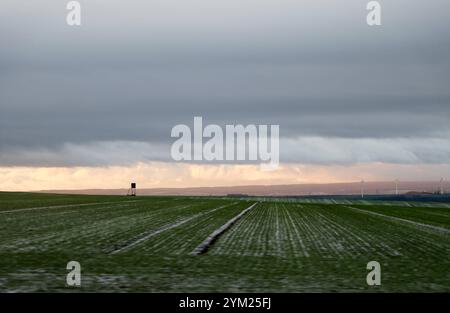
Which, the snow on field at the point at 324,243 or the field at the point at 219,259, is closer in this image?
the field at the point at 219,259

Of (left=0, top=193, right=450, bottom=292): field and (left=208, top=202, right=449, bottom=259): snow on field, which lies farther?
(left=208, top=202, right=449, bottom=259): snow on field

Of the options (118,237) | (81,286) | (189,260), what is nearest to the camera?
(81,286)

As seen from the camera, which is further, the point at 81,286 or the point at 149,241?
the point at 149,241

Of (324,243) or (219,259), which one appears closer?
(219,259)

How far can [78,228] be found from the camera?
44.0 meters

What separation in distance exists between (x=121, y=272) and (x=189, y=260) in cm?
456

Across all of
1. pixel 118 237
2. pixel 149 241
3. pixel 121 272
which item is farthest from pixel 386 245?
pixel 121 272

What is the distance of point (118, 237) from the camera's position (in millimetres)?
36656

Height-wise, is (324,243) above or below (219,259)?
below
